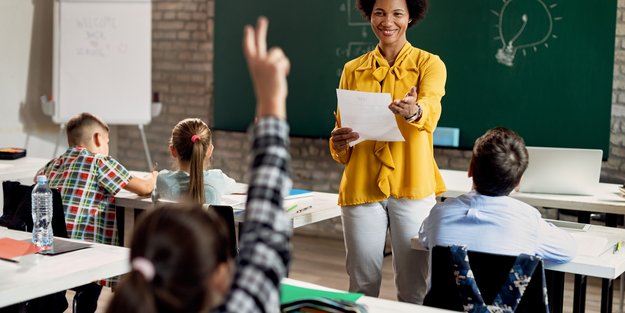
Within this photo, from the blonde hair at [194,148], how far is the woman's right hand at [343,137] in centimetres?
67

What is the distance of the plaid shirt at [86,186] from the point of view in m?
3.64

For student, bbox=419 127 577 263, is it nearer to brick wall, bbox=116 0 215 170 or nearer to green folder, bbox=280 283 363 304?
green folder, bbox=280 283 363 304

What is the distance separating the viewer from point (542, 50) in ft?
17.3

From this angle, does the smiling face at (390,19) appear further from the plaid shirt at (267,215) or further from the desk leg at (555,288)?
the plaid shirt at (267,215)

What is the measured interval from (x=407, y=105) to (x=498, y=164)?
42 cm

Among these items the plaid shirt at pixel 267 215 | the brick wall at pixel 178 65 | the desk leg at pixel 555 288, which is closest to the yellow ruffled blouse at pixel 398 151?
the desk leg at pixel 555 288

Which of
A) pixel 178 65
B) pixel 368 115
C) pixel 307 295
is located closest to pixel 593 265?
pixel 368 115

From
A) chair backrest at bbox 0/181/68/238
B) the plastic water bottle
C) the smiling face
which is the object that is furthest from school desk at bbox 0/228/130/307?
the smiling face

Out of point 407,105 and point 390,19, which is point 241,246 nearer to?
point 407,105

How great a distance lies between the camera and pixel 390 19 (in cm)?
303

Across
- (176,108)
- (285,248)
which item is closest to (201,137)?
(285,248)

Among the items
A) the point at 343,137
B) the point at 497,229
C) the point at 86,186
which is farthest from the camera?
the point at 86,186

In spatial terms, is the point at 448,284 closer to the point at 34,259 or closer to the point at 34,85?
the point at 34,259

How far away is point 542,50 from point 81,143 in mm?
3043
